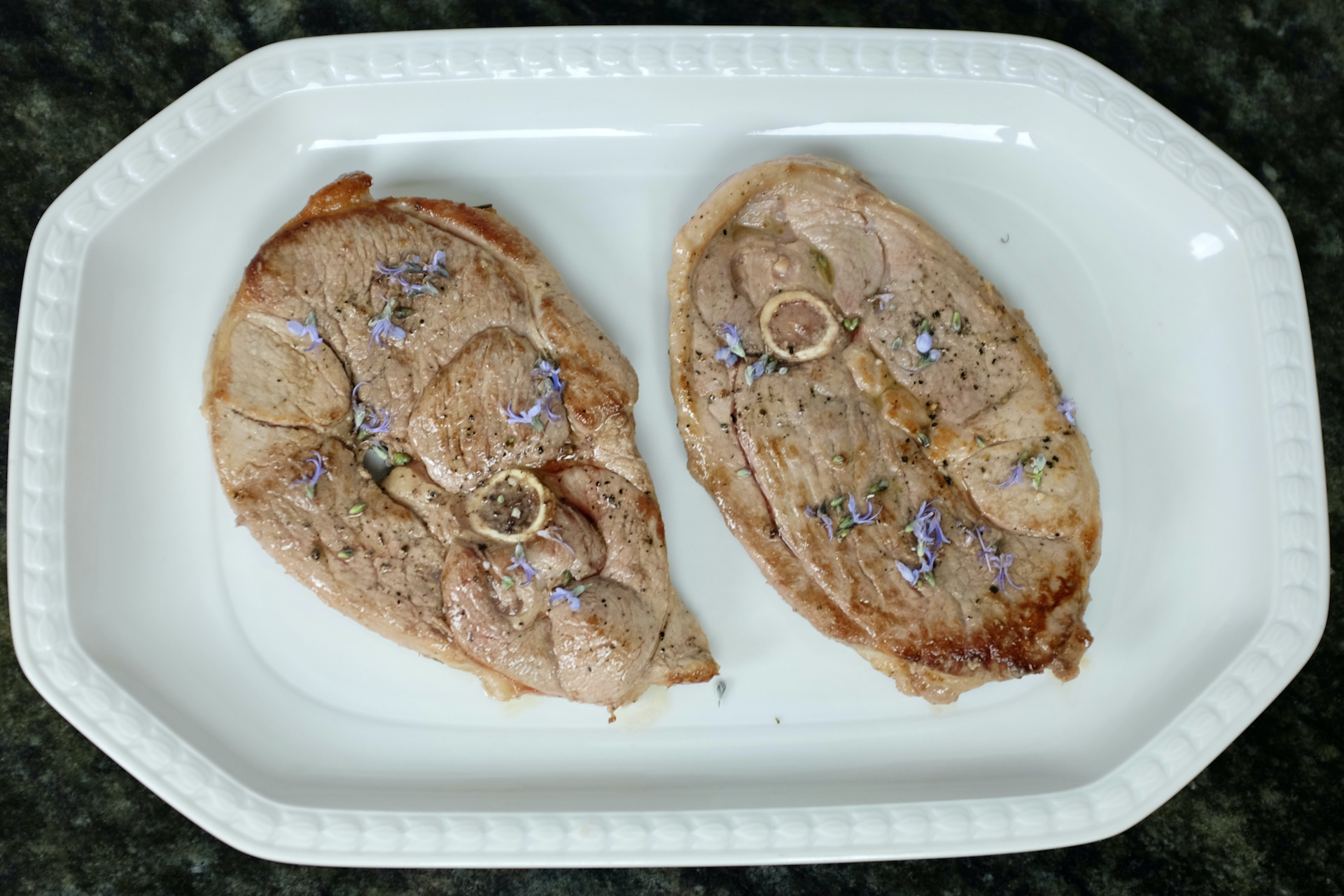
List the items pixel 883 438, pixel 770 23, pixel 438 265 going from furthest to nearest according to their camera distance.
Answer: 1. pixel 770 23
2. pixel 883 438
3. pixel 438 265

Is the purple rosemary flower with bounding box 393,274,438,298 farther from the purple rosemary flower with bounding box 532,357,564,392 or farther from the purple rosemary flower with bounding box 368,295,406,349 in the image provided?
the purple rosemary flower with bounding box 532,357,564,392

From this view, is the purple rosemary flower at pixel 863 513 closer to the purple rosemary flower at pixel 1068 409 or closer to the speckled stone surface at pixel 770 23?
the purple rosemary flower at pixel 1068 409

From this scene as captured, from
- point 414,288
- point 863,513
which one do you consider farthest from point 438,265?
point 863,513

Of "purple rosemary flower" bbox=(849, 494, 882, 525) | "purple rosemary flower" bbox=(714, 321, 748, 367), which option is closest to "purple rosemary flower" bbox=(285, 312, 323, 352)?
"purple rosemary flower" bbox=(714, 321, 748, 367)

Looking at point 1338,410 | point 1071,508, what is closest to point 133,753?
point 1071,508

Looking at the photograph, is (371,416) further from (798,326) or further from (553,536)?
(798,326)
